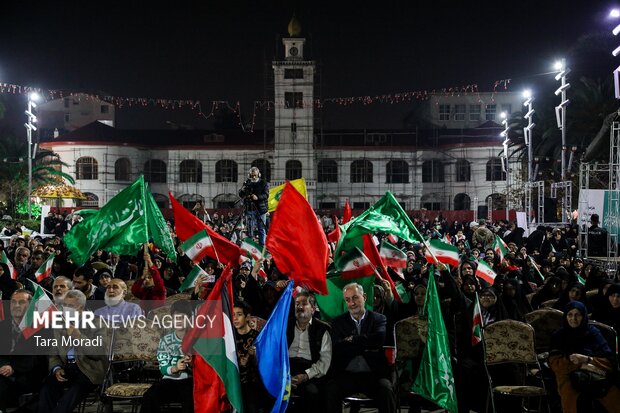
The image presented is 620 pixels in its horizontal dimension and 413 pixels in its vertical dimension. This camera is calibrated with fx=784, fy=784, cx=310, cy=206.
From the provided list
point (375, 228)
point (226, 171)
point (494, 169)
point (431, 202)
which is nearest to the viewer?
point (375, 228)

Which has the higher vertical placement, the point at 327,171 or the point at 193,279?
the point at 327,171

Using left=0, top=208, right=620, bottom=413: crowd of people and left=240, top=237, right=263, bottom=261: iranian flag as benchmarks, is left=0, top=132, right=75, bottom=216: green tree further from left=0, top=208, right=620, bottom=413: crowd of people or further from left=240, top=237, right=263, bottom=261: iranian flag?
left=0, top=208, right=620, bottom=413: crowd of people

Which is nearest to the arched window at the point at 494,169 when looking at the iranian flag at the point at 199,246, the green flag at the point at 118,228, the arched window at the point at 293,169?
the arched window at the point at 293,169

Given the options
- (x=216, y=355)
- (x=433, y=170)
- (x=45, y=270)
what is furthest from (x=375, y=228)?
(x=433, y=170)

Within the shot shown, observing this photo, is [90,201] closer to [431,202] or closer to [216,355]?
[431,202]

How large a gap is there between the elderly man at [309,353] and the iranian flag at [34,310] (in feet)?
8.96

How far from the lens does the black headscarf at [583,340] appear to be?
8180 mm

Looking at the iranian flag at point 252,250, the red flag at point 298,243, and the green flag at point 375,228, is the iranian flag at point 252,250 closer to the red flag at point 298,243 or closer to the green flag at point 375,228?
the green flag at point 375,228

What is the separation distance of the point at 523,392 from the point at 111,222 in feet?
21.2

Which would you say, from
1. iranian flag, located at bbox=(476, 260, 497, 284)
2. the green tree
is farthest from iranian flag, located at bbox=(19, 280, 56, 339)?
the green tree

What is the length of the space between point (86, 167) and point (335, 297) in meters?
54.0

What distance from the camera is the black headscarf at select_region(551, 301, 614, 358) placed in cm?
818

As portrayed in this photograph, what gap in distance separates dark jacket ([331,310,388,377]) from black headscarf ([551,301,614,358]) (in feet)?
6.26

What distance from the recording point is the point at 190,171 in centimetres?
6269
